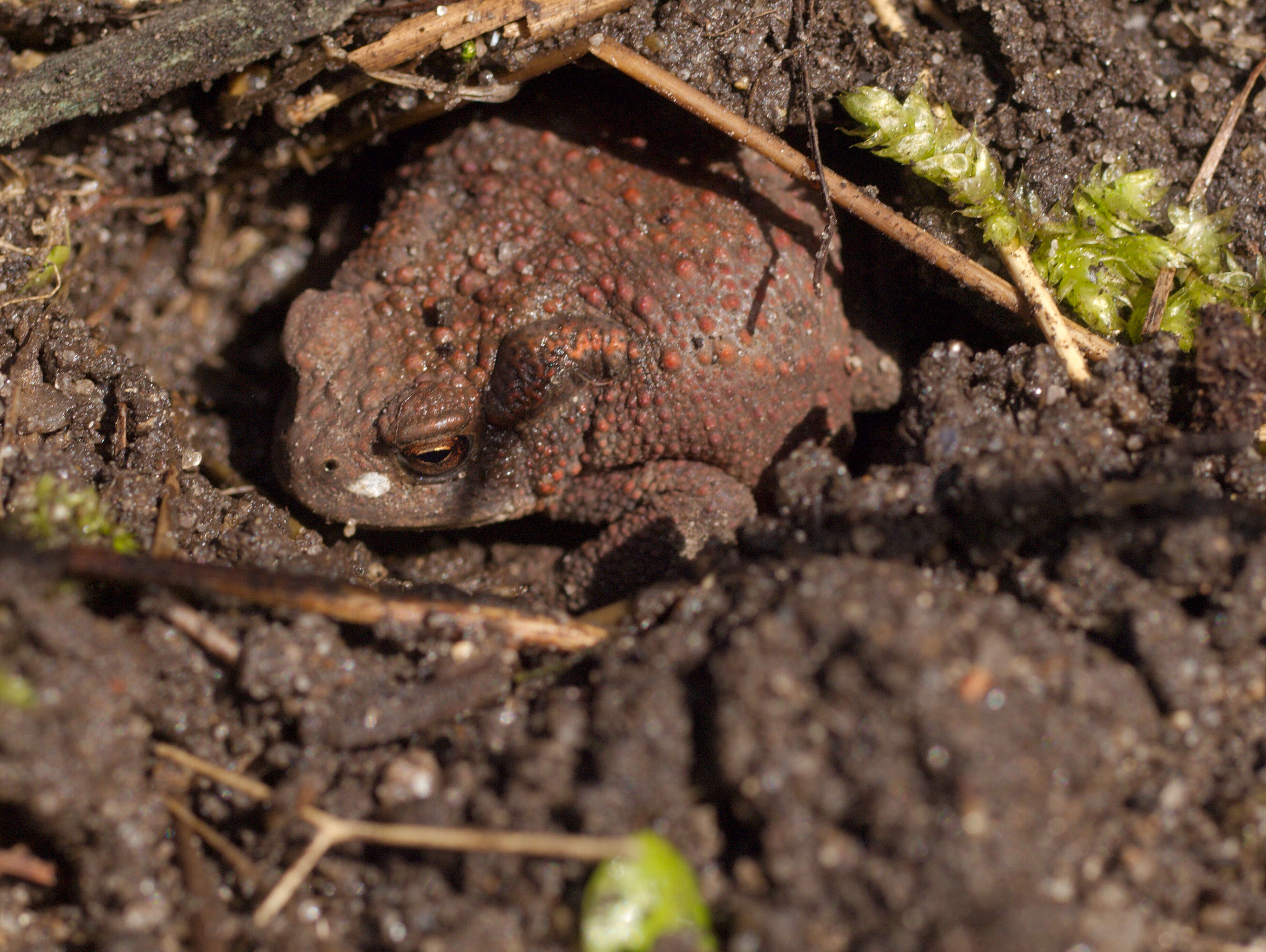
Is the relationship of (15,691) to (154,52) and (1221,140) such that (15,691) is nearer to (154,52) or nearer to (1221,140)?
(154,52)

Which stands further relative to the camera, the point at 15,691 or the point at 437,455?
the point at 437,455

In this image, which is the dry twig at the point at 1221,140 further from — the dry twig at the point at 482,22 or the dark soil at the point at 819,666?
the dry twig at the point at 482,22

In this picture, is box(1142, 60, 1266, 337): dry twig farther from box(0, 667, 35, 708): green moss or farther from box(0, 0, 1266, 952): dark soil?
box(0, 667, 35, 708): green moss

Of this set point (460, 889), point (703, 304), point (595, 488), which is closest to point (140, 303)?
point (595, 488)

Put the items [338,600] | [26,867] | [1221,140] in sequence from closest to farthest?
[26,867]
[338,600]
[1221,140]

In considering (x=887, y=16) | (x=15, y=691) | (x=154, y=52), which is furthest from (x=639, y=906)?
(x=154, y=52)

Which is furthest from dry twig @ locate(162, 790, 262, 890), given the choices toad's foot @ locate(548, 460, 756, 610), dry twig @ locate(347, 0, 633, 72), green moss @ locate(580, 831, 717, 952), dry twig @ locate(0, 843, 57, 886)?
dry twig @ locate(347, 0, 633, 72)

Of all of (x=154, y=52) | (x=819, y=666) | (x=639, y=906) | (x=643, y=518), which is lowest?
(x=643, y=518)

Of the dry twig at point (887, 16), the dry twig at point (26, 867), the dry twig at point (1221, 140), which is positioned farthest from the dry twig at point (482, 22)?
the dry twig at point (26, 867)
